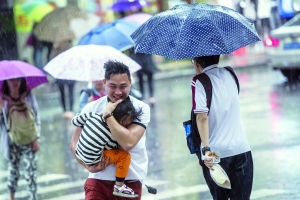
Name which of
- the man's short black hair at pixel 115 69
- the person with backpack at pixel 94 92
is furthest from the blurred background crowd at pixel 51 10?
the man's short black hair at pixel 115 69

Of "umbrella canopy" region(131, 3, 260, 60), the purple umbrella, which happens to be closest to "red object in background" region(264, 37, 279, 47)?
the purple umbrella

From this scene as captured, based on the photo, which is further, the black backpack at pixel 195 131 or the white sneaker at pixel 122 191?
the black backpack at pixel 195 131

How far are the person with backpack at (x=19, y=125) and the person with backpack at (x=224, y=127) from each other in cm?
287

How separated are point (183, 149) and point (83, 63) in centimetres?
431

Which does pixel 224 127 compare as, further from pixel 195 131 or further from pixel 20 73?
pixel 20 73

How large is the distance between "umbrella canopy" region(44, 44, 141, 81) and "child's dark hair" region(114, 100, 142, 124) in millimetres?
2119

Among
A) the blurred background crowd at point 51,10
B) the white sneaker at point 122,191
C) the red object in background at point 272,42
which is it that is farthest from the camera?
the blurred background crowd at point 51,10

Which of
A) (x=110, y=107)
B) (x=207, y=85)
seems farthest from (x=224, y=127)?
(x=110, y=107)

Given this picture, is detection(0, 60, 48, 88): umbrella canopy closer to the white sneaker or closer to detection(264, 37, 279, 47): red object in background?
the white sneaker

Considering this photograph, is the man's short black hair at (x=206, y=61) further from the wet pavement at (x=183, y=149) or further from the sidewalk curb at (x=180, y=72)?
the sidewalk curb at (x=180, y=72)

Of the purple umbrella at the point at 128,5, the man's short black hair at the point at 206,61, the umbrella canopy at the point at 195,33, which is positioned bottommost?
the man's short black hair at the point at 206,61

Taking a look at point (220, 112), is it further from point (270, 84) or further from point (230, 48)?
point (270, 84)

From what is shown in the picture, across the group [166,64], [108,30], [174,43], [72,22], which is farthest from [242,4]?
[174,43]

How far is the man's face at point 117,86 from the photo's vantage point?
531 centimetres
